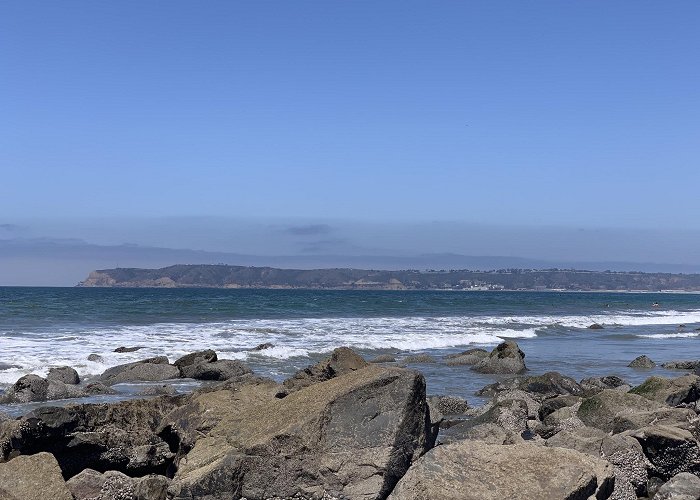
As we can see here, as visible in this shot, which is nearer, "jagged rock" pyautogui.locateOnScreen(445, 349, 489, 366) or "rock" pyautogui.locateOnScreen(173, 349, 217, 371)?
"rock" pyautogui.locateOnScreen(173, 349, 217, 371)

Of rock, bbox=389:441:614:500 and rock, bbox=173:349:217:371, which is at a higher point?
rock, bbox=389:441:614:500

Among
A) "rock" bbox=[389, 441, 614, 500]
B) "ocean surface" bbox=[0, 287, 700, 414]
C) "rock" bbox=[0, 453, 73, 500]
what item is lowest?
"ocean surface" bbox=[0, 287, 700, 414]

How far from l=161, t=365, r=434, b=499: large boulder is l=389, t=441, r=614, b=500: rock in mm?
492

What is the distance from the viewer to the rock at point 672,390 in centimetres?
1443

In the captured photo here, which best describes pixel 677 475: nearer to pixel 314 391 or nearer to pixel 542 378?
pixel 314 391

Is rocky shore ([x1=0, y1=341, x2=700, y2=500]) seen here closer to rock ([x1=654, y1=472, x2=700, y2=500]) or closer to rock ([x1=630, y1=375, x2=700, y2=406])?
rock ([x1=654, y1=472, x2=700, y2=500])

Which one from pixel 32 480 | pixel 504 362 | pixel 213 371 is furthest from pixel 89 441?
pixel 504 362

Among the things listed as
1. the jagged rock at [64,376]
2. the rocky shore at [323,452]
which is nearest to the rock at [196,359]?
the jagged rock at [64,376]

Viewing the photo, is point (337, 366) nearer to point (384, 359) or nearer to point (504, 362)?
point (504, 362)

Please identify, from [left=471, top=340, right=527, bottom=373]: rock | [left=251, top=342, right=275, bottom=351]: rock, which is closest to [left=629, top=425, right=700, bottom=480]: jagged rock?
[left=471, top=340, right=527, bottom=373]: rock

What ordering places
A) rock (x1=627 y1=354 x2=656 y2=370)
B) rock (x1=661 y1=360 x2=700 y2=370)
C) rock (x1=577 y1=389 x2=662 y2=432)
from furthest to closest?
1. rock (x1=627 y1=354 x2=656 y2=370)
2. rock (x1=661 y1=360 x2=700 y2=370)
3. rock (x1=577 y1=389 x2=662 y2=432)

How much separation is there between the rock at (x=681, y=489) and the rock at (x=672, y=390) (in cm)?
661

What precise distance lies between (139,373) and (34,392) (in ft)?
13.1

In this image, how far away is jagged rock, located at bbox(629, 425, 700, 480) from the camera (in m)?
8.77
